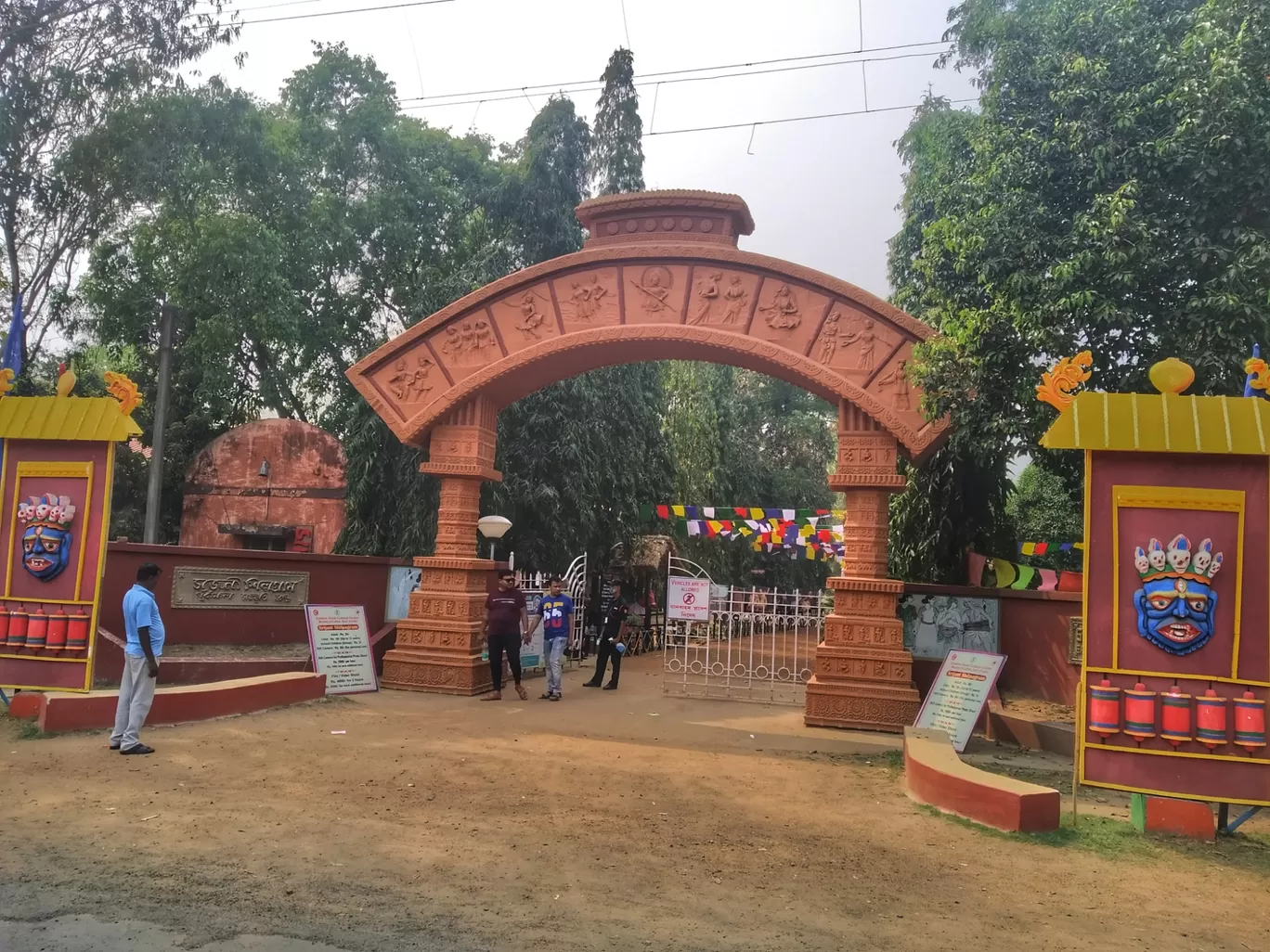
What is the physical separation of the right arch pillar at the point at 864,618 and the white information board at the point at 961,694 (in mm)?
618

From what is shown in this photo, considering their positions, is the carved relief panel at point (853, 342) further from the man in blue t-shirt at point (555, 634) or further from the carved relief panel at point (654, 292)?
the man in blue t-shirt at point (555, 634)

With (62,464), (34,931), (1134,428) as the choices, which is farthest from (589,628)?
(34,931)

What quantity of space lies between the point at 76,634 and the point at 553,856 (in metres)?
5.48

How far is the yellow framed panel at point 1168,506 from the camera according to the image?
18.0ft

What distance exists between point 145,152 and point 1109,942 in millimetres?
18594

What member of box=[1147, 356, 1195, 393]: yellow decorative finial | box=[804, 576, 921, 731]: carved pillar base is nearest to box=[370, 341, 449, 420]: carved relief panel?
box=[804, 576, 921, 731]: carved pillar base

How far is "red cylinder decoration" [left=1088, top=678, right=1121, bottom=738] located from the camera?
5605mm

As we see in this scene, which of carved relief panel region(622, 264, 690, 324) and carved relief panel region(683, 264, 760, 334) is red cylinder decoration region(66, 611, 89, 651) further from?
carved relief panel region(683, 264, 760, 334)

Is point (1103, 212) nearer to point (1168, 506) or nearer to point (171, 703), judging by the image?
point (1168, 506)

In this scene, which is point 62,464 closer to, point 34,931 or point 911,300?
point 34,931

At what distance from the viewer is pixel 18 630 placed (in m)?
8.02

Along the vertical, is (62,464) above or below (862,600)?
above

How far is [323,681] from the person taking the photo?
9953 mm

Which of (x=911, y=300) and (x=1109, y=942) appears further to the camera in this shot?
(x=911, y=300)
